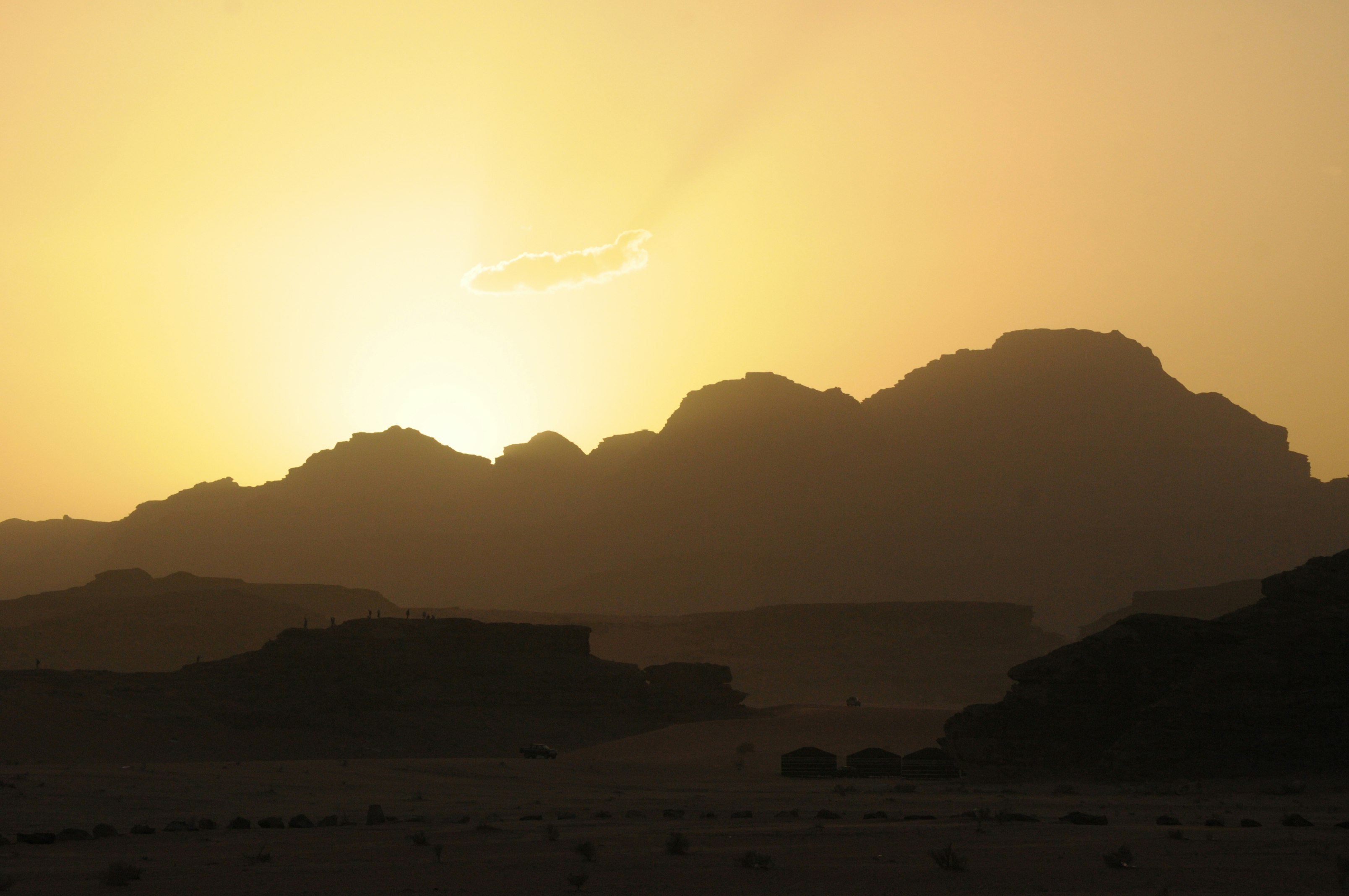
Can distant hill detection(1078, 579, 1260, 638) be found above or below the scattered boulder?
above

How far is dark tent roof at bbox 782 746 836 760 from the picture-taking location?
41.7 meters

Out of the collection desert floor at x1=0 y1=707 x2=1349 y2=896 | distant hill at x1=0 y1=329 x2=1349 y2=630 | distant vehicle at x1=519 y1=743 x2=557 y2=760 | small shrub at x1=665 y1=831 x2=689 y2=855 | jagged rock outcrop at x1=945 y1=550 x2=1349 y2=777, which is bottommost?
desert floor at x1=0 y1=707 x2=1349 y2=896

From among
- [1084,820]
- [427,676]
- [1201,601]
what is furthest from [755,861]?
[1201,601]

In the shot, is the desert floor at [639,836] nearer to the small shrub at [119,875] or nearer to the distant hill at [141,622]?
the small shrub at [119,875]

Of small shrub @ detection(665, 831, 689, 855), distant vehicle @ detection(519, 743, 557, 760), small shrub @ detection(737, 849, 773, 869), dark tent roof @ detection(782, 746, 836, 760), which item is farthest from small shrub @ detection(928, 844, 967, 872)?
distant vehicle @ detection(519, 743, 557, 760)

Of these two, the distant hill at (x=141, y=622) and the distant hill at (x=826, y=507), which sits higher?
the distant hill at (x=826, y=507)

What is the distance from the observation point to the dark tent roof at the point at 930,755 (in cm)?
3909

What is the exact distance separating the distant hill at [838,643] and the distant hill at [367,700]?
101ft

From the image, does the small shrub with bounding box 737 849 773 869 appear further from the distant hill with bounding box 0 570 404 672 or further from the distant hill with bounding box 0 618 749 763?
the distant hill with bounding box 0 570 404 672

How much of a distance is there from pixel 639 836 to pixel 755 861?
4.80m

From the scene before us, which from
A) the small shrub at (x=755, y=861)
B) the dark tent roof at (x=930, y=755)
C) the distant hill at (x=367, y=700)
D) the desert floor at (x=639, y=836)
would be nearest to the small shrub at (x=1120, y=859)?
the desert floor at (x=639, y=836)

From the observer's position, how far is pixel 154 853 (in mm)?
19125

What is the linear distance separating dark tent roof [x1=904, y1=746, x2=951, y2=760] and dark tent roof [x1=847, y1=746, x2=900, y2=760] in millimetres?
1494

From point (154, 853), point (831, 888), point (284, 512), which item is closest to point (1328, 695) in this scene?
point (831, 888)
